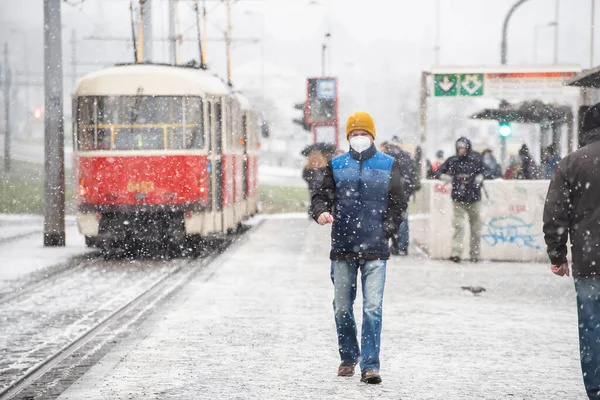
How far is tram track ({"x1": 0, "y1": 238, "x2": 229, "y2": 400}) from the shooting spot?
303 inches

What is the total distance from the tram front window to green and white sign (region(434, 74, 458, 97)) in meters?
3.67

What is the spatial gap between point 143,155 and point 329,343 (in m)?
8.90

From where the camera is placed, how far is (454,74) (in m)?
17.7

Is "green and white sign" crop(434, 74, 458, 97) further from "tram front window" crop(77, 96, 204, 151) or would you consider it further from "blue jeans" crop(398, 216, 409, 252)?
"tram front window" crop(77, 96, 204, 151)

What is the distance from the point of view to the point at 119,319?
10.7m

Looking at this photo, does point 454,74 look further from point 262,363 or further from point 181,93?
point 262,363

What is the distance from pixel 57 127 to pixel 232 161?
3.21 metres

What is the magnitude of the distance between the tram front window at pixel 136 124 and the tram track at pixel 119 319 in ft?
6.09

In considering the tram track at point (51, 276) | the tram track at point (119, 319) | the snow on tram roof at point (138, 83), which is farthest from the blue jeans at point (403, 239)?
the tram track at point (51, 276)

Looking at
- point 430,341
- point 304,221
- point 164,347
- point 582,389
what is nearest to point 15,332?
point 164,347

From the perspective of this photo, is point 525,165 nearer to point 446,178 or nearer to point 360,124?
point 446,178

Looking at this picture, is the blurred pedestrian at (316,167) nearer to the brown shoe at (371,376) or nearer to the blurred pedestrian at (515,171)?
the blurred pedestrian at (515,171)

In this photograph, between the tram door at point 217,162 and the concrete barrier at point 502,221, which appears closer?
the concrete barrier at point 502,221

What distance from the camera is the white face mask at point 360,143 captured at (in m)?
7.36
